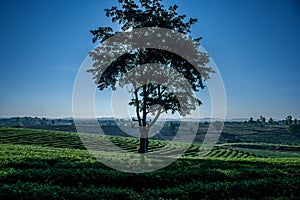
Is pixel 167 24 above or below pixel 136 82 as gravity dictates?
above

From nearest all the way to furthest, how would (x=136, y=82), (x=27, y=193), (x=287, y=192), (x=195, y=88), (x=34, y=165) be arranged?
(x=27, y=193) < (x=287, y=192) < (x=34, y=165) < (x=136, y=82) < (x=195, y=88)

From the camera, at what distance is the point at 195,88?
25719 millimetres

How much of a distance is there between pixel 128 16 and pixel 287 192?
19771 millimetres

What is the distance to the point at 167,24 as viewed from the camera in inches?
867

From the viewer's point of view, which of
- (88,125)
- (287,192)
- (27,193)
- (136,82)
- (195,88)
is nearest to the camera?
(27,193)

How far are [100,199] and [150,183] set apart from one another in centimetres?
387

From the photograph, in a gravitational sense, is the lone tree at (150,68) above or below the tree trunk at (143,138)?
above

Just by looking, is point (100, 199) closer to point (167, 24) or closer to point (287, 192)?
point (287, 192)

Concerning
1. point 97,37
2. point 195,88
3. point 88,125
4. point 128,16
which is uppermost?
point 128,16

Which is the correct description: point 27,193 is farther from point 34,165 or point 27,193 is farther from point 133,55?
point 133,55

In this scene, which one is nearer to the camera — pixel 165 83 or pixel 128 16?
pixel 128 16

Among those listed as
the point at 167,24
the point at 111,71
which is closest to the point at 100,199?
the point at 111,71

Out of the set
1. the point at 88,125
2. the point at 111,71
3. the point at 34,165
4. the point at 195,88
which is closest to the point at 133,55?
the point at 111,71

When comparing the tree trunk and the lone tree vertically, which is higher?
the lone tree
